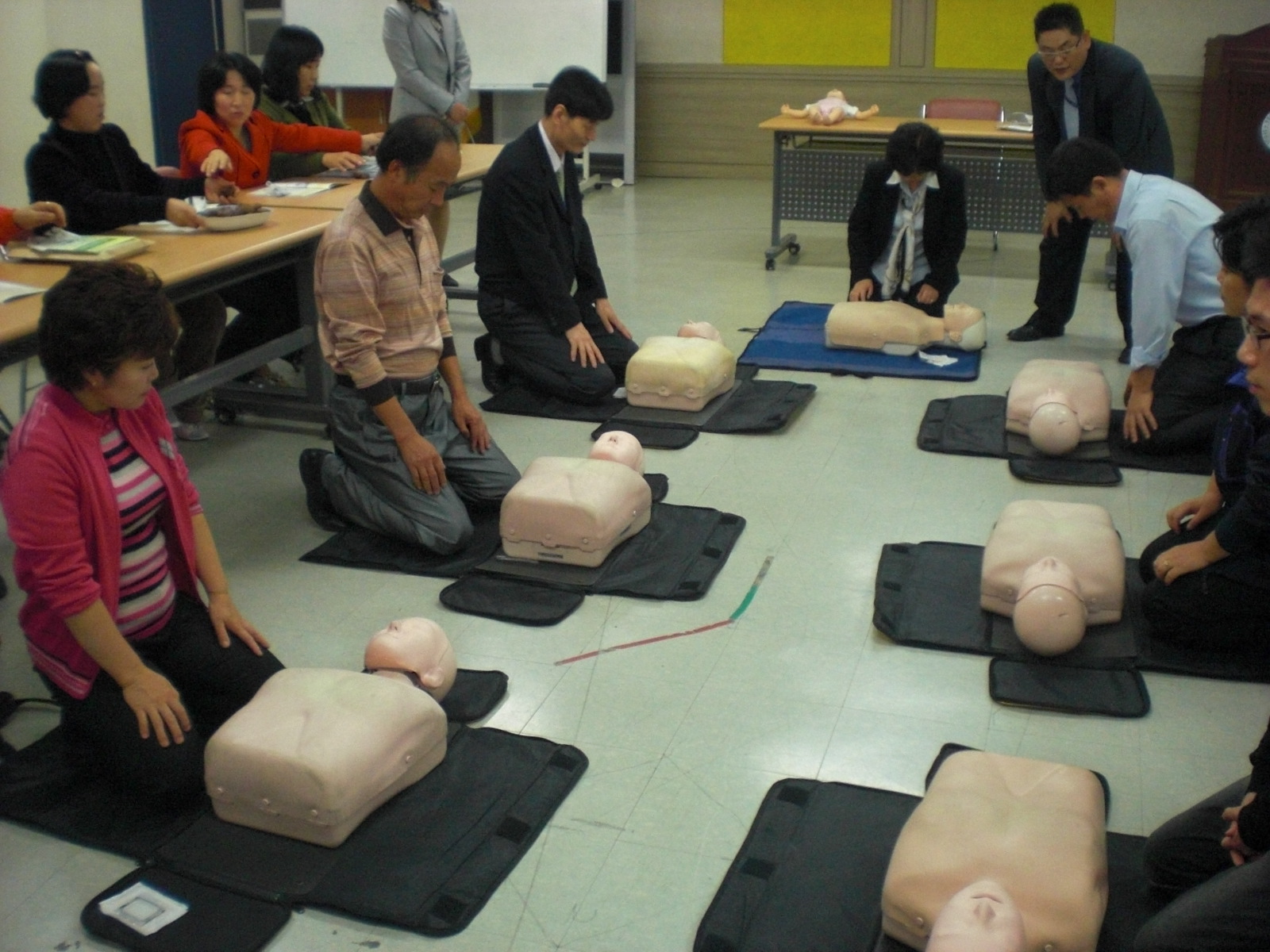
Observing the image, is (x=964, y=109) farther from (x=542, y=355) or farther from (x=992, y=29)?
(x=542, y=355)

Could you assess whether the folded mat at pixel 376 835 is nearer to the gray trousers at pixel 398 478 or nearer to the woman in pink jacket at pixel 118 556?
the woman in pink jacket at pixel 118 556

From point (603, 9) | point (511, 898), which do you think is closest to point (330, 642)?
point (511, 898)

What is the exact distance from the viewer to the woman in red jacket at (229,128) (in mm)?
3824

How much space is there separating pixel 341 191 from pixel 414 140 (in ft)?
4.53

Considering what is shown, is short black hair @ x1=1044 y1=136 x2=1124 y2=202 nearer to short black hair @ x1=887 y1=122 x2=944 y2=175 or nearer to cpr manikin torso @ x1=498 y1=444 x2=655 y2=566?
short black hair @ x1=887 y1=122 x2=944 y2=175

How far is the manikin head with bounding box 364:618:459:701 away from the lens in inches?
90.3

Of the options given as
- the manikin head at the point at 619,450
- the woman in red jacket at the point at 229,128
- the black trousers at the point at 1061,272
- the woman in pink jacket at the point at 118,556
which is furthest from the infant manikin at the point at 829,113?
the woman in pink jacket at the point at 118,556

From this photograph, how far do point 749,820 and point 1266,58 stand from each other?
591 cm

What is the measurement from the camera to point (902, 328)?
440 centimetres

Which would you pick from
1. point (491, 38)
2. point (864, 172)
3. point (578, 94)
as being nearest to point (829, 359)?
point (578, 94)

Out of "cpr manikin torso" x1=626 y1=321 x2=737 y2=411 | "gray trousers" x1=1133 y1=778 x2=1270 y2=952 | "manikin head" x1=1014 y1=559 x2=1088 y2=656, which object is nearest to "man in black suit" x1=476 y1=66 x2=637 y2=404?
"cpr manikin torso" x1=626 y1=321 x2=737 y2=411

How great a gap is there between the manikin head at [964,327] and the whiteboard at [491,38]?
3768 millimetres

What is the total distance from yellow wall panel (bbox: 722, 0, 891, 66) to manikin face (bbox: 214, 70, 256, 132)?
4.66m

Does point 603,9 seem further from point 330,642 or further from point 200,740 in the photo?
point 200,740
